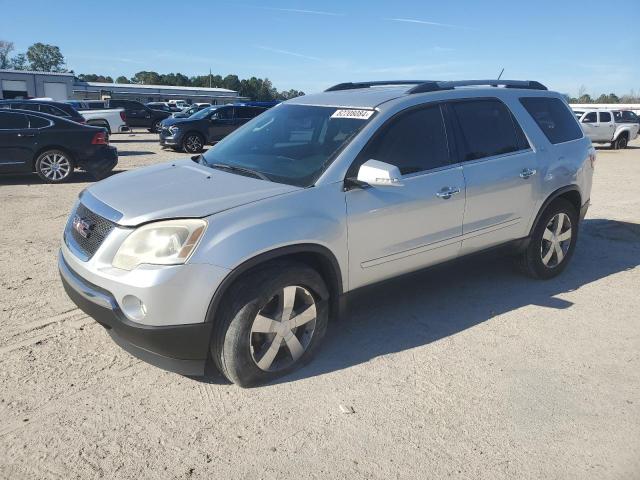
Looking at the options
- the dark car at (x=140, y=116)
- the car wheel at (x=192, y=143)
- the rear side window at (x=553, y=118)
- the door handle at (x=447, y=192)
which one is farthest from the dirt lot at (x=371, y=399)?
the dark car at (x=140, y=116)

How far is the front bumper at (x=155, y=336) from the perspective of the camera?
2965 millimetres

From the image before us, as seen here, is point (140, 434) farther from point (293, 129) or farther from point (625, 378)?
point (625, 378)

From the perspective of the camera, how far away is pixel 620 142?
2483 centimetres

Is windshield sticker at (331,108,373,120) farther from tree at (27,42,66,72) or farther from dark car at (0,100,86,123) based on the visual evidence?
tree at (27,42,66,72)

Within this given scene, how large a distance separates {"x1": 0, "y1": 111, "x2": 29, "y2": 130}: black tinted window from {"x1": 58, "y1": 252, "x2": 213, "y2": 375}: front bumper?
8.31 m

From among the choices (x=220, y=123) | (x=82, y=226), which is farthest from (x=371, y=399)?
(x=220, y=123)

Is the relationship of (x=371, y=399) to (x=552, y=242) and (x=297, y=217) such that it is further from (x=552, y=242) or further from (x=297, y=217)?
(x=552, y=242)

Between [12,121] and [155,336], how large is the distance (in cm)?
899

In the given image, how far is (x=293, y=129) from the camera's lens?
418 cm

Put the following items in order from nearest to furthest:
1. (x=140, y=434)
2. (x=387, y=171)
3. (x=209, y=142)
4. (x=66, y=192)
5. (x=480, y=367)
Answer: (x=140, y=434), (x=387, y=171), (x=480, y=367), (x=66, y=192), (x=209, y=142)

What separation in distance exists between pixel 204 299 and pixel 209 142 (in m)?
→ 16.0

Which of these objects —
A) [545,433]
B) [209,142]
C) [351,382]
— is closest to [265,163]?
[351,382]

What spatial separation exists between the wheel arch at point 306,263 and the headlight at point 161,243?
0.91ft

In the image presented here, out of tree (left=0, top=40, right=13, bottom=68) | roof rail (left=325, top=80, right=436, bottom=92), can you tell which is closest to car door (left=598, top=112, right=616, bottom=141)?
roof rail (left=325, top=80, right=436, bottom=92)
